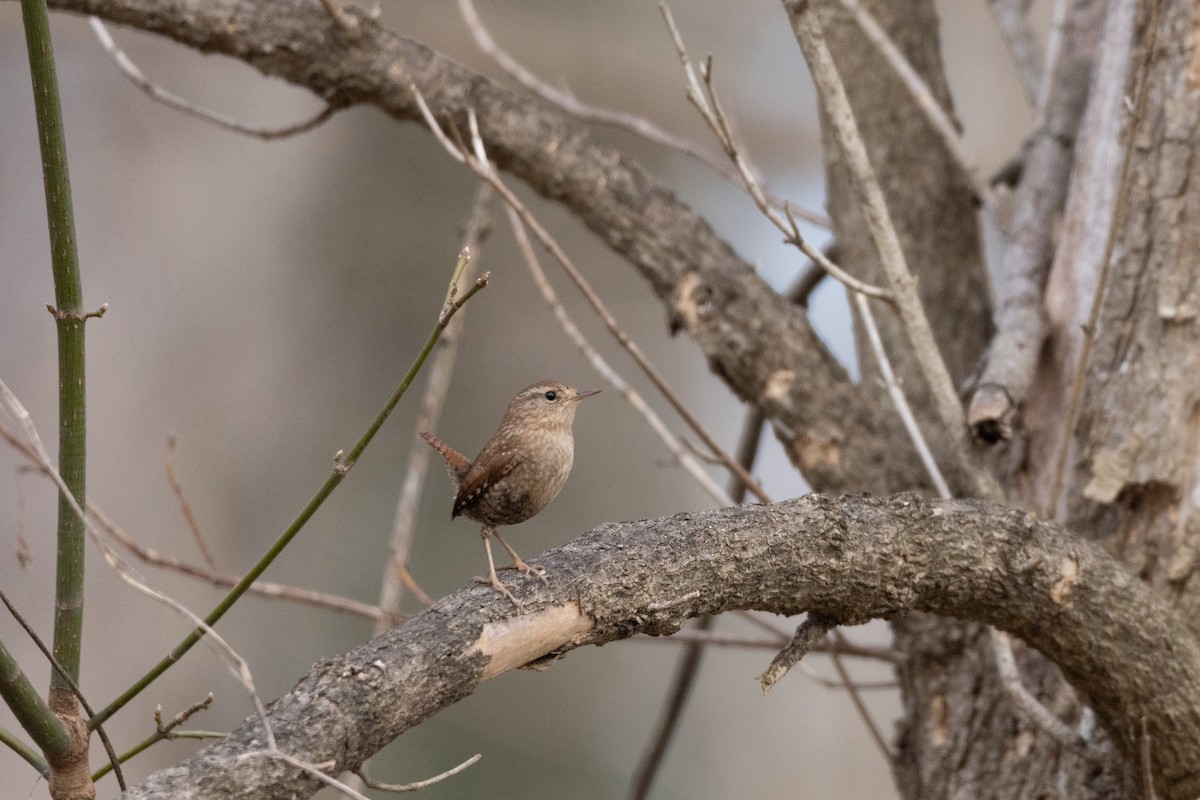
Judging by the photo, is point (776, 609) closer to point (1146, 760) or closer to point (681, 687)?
point (1146, 760)

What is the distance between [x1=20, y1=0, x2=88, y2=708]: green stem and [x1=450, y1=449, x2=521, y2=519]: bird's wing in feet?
2.08

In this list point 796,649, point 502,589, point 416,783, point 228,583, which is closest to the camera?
point 416,783

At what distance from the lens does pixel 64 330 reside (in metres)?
1.14

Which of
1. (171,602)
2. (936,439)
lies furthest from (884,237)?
(171,602)

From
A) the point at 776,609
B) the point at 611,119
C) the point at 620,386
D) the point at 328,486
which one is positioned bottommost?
the point at 328,486

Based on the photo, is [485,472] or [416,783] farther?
[485,472]

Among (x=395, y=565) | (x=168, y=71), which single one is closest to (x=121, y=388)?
(x=168, y=71)

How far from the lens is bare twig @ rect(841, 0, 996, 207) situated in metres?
2.51

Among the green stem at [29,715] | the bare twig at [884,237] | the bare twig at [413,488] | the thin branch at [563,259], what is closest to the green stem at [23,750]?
the green stem at [29,715]

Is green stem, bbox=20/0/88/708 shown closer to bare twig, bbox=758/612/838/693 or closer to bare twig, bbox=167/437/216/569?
bare twig, bbox=167/437/216/569

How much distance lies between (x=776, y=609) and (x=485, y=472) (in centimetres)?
49

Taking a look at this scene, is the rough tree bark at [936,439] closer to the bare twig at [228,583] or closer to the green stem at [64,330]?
the green stem at [64,330]

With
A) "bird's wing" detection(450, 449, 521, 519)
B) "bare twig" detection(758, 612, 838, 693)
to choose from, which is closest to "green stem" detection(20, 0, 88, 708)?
"bird's wing" detection(450, 449, 521, 519)

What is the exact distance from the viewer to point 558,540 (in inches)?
253
